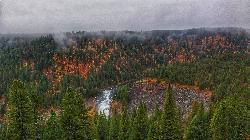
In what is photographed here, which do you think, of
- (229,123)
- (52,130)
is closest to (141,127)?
(229,123)

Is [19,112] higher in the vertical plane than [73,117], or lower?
higher

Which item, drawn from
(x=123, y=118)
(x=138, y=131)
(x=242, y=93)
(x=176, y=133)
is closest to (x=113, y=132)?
(x=123, y=118)

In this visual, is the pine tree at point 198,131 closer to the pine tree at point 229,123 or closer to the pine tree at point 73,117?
the pine tree at point 229,123

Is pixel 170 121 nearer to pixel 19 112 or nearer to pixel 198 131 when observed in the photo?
pixel 19 112

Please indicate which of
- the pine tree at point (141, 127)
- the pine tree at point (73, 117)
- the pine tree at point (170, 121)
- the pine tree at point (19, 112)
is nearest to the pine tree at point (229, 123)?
→ the pine tree at point (141, 127)

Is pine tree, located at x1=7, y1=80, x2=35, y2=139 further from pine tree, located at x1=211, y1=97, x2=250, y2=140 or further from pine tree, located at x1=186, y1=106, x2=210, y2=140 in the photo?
pine tree, located at x1=211, y1=97, x2=250, y2=140

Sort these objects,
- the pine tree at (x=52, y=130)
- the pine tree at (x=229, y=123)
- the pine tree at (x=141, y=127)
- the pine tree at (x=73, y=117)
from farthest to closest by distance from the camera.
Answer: the pine tree at (x=141, y=127) → the pine tree at (x=229, y=123) → the pine tree at (x=52, y=130) → the pine tree at (x=73, y=117)
